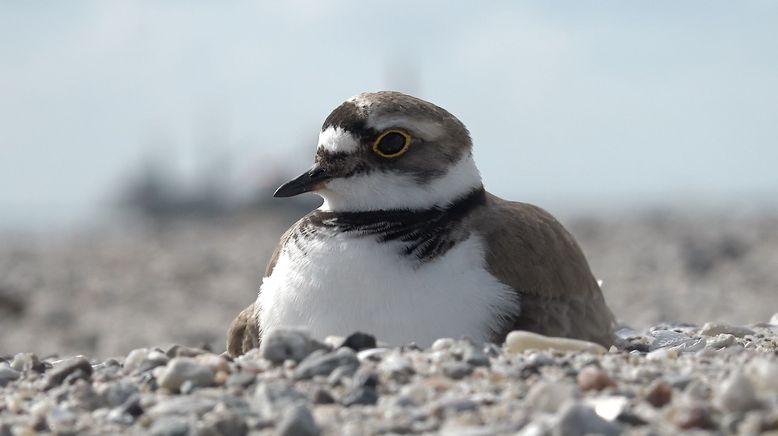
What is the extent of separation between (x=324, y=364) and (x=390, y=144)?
139cm

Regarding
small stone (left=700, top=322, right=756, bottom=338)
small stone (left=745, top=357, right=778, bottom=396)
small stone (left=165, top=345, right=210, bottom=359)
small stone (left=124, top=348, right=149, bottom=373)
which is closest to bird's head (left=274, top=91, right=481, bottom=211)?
small stone (left=165, top=345, right=210, bottom=359)

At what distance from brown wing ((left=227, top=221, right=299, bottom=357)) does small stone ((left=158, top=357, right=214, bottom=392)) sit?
123cm

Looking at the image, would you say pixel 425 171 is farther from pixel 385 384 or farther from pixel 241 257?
pixel 241 257

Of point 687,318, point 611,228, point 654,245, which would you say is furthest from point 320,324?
point 611,228

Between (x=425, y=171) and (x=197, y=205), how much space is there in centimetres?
3471

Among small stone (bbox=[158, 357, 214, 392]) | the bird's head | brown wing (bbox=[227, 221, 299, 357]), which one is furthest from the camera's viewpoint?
brown wing (bbox=[227, 221, 299, 357])

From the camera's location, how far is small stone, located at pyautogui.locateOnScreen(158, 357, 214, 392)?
385 centimetres

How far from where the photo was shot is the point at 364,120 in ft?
16.1

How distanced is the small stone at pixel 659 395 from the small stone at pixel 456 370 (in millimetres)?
611

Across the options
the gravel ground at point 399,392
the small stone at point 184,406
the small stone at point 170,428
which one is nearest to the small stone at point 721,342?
the gravel ground at point 399,392

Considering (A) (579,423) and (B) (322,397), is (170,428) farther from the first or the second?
(A) (579,423)

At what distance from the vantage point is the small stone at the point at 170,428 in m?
3.34

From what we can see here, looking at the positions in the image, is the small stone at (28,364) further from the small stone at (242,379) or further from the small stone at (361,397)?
the small stone at (361,397)

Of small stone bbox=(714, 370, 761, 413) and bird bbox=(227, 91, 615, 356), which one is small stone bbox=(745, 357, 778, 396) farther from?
bird bbox=(227, 91, 615, 356)
